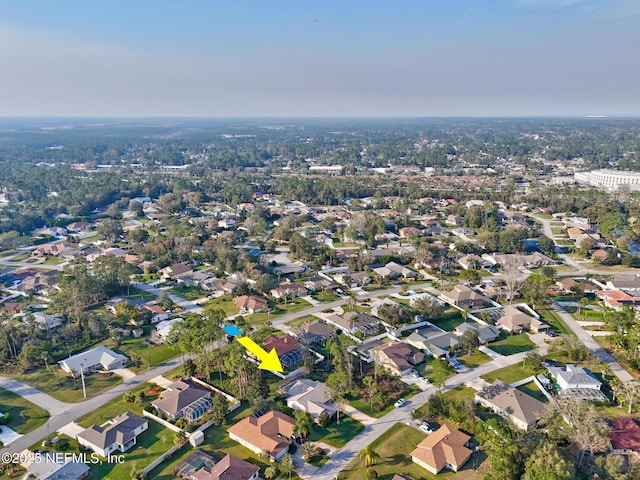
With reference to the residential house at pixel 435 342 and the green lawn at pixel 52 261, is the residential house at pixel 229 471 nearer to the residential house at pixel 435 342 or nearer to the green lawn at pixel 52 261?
the residential house at pixel 435 342

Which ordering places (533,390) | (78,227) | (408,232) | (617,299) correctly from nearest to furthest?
(533,390) < (617,299) < (408,232) < (78,227)

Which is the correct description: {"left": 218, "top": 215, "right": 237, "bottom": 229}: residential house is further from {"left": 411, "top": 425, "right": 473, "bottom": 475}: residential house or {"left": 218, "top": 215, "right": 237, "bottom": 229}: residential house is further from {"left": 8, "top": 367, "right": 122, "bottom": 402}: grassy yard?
{"left": 411, "top": 425, "right": 473, "bottom": 475}: residential house

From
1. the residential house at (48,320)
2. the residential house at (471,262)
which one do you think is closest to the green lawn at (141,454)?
the residential house at (48,320)

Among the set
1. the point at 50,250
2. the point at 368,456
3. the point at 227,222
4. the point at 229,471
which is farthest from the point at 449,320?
the point at 50,250

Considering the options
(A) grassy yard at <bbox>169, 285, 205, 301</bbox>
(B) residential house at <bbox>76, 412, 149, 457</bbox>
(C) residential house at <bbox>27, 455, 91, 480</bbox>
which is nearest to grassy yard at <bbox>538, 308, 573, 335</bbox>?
(B) residential house at <bbox>76, 412, 149, 457</bbox>

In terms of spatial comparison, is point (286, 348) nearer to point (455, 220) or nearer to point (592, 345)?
point (592, 345)

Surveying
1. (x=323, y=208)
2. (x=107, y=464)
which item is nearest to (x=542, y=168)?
(x=323, y=208)
